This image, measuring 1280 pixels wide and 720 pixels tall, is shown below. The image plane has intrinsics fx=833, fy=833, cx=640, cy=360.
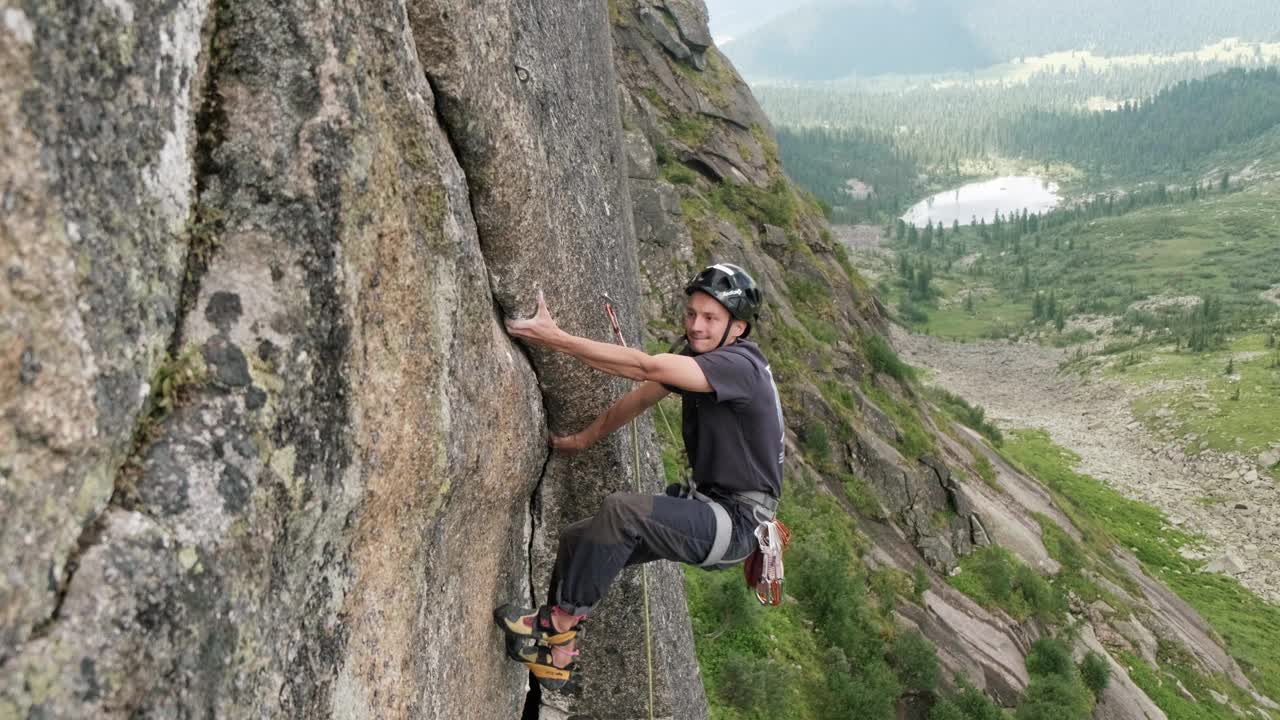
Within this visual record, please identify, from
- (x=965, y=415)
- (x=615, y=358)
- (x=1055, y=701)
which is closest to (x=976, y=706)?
(x=1055, y=701)

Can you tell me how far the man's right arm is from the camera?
6.28 metres

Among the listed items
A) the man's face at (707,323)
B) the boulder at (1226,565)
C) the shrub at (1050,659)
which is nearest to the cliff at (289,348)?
the man's face at (707,323)

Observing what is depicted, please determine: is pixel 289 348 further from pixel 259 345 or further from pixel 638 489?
pixel 638 489

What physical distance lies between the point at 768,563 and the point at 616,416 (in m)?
1.66

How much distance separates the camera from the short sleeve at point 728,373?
226 inches

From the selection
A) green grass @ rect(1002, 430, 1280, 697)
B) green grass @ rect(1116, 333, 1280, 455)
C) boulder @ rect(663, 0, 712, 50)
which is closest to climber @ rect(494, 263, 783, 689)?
boulder @ rect(663, 0, 712, 50)

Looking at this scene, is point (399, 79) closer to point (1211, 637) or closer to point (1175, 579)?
point (1211, 637)

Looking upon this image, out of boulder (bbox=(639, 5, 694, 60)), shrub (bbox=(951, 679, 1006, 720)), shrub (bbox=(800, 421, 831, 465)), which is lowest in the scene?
shrub (bbox=(951, 679, 1006, 720))

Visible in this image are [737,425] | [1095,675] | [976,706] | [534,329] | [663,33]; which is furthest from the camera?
[663,33]

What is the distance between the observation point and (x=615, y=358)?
548 centimetres

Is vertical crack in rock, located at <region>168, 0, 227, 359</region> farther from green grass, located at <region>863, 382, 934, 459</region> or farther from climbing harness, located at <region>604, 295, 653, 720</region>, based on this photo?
green grass, located at <region>863, 382, 934, 459</region>

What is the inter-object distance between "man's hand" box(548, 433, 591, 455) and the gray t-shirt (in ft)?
3.13

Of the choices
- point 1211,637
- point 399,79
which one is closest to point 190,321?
point 399,79

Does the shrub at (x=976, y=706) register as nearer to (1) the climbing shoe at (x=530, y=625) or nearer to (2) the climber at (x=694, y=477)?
(2) the climber at (x=694, y=477)
